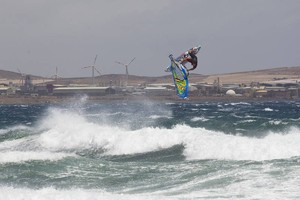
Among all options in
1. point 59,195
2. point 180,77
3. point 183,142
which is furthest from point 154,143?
point 59,195

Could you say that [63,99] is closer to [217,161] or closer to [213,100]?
[213,100]

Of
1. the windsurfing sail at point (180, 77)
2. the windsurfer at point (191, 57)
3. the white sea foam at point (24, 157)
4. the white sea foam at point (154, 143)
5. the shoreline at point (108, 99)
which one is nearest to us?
the windsurfer at point (191, 57)

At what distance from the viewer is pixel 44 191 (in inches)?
681

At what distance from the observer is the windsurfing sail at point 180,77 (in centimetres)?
1933

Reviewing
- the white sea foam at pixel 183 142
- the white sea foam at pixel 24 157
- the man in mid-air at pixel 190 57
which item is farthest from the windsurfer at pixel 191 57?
the white sea foam at pixel 24 157

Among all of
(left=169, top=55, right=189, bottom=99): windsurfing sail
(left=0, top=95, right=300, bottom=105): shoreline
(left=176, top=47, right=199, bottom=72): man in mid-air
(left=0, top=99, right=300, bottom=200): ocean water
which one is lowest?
(left=0, top=95, right=300, bottom=105): shoreline

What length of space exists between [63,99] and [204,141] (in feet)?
386

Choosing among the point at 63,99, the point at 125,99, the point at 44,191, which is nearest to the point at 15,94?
the point at 63,99

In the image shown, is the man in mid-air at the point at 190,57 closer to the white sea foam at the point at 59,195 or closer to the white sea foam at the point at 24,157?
the white sea foam at the point at 59,195

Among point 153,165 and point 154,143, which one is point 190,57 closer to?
point 153,165

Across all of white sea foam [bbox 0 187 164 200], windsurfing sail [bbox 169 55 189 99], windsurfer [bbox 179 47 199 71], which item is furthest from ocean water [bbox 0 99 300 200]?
windsurfer [bbox 179 47 199 71]

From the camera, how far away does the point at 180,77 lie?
64.8 ft

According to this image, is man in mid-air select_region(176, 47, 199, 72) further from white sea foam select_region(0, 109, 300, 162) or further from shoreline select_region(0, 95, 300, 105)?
shoreline select_region(0, 95, 300, 105)

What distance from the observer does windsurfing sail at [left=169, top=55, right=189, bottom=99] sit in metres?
19.3
